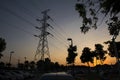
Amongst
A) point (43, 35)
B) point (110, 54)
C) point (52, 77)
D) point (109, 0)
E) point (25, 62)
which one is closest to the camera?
point (52, 77)

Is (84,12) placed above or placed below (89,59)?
below

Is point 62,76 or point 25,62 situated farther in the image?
point 25,62

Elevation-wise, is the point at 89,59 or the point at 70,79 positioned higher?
the point at 89,59

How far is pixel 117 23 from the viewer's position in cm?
1214

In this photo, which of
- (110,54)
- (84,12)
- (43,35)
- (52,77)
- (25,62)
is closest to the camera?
(52,77)

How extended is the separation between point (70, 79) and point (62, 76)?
34 cm

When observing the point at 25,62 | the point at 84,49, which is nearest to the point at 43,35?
the point at 84,49

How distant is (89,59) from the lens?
9294 centimetres

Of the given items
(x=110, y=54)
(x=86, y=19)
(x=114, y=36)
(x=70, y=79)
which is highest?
(x=110, y=54)

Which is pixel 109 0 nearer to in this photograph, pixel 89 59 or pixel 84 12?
pixel 84 12

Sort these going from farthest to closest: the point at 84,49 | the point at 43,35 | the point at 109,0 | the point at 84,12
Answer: the point at 84,49 < the point at 43,35 < the point at 84,12 < the point at 109,0

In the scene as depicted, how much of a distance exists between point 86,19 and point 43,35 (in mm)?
32967

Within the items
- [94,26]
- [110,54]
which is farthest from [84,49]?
[94,26]

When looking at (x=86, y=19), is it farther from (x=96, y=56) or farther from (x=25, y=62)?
(x=25, y=62)
